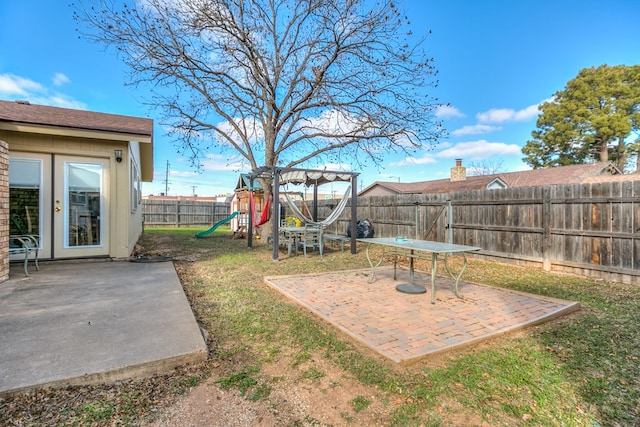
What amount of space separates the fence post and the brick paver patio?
2323mm

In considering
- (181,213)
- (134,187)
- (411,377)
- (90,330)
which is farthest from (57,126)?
(181,213)

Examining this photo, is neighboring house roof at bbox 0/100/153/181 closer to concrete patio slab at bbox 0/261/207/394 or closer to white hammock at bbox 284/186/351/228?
concrete patio slab at bbox 0/261/207/394

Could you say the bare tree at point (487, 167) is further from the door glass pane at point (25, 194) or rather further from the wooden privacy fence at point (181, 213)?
the door glass pane at point (25, 194)

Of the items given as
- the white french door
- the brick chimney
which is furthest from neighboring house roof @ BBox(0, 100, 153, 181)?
the brick chimney

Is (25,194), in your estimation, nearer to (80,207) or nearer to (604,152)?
(80,207)

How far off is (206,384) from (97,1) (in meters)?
9.92

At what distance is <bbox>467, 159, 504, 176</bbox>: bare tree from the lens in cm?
2708

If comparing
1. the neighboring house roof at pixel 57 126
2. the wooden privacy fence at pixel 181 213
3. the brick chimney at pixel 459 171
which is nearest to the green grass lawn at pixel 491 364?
the neighboring house roof at pixel 57 126

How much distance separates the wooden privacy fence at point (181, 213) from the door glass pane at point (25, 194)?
1388cm

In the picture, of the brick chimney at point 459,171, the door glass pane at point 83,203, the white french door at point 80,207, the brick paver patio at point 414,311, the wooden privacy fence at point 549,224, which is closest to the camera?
the brick paver patio at point 414,311

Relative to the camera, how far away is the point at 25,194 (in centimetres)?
555

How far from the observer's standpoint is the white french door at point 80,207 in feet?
19.0

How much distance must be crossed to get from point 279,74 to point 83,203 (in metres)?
7.02

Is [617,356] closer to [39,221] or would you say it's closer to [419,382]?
[419,382]
